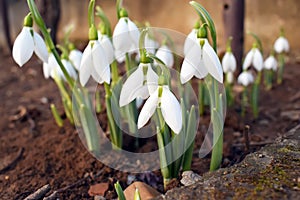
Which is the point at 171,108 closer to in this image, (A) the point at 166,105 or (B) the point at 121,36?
(A) the point at 166,105

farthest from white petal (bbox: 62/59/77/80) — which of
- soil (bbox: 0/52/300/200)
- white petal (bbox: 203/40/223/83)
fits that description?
white petal (bbox: 203/40/223/83)

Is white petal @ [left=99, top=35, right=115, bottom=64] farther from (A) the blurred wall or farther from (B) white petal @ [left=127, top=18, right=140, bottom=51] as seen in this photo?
(A) the blurred wall

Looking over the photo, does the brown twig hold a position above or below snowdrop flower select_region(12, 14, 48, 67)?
below

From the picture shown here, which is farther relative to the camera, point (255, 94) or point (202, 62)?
point (255, 94)

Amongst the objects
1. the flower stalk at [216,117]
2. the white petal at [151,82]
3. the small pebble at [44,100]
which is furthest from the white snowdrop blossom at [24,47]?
the small pebble at [44,100]

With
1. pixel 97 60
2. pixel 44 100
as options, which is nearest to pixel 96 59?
pixel 97 60

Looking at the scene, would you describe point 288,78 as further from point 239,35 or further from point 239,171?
point 239,171
